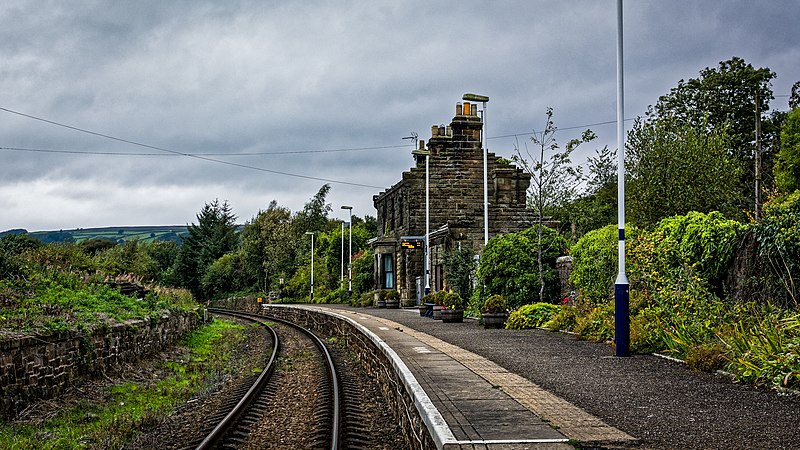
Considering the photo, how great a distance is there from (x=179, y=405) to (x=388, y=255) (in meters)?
31.7

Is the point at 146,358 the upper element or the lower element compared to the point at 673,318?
lower

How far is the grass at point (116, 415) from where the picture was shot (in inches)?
379

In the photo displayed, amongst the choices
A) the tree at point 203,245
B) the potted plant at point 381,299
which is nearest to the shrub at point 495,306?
the potted plant at point 381,299

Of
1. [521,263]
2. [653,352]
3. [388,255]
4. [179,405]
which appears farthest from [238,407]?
[388,255]

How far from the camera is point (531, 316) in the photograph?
65.6 feet

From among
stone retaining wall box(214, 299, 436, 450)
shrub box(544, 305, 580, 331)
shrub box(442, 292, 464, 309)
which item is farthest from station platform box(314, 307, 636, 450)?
shrub box(442, 292, 464, 309)

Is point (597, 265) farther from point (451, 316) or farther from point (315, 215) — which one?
point (315, 215)

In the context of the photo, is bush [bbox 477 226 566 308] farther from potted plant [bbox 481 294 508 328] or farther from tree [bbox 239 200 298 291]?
tree [bbox 239 200 298 291]

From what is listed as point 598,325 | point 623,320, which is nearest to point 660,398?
point 623,320

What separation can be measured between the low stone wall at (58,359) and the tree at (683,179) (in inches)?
737

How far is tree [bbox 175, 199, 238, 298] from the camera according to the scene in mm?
85375

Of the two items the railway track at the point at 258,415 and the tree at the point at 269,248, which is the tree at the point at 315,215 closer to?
the tree at the point at 269,248

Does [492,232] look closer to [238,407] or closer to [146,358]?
[146,358]

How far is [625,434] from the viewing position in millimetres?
6742
